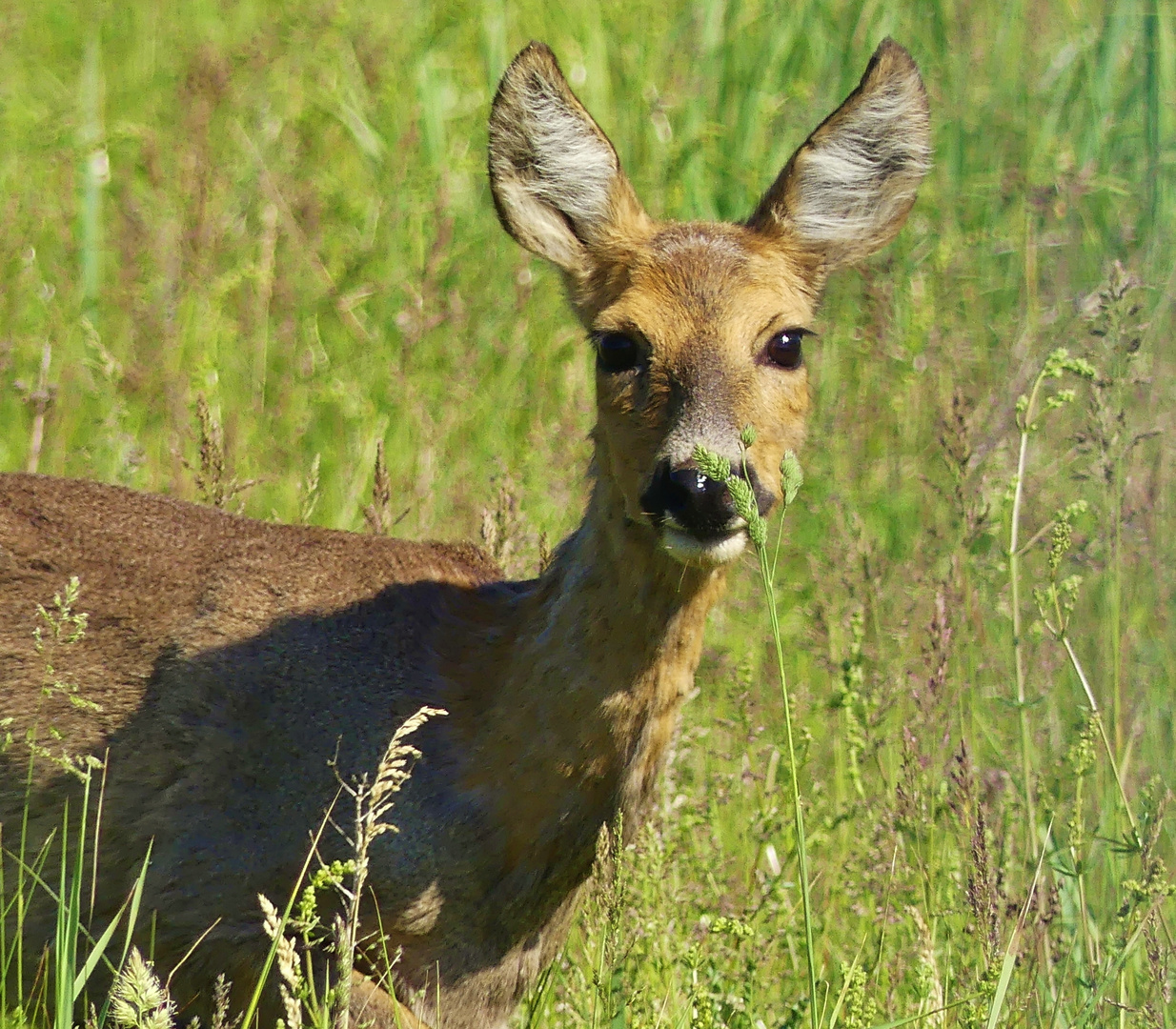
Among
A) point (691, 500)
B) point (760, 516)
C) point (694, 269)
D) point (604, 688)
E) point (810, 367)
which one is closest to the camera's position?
point (760, 516)

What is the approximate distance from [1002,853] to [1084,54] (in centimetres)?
592

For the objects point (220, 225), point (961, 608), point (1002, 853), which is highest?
point (220, 225)

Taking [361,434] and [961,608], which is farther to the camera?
[361,434]

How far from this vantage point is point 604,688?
4.34 m

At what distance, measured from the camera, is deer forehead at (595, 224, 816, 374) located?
441cm

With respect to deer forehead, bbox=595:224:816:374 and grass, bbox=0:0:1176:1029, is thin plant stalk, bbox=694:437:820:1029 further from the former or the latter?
deer forehead, bbox=595:224:816:374

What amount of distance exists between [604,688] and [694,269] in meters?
1.08

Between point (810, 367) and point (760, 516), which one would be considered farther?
point (810, 367)

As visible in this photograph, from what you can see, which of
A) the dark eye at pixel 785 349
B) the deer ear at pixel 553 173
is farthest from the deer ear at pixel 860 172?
the dark eye at pixel 785 349

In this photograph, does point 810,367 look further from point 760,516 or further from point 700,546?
point 760,516

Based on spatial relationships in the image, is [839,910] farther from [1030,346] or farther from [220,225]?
[220,225]

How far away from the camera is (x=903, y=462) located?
7844mm

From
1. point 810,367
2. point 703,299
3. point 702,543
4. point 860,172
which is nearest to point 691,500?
point 702,543

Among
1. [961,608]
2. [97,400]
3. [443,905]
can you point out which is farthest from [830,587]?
[97,400]
